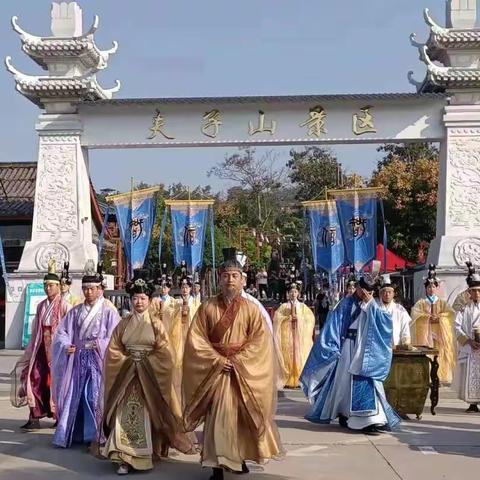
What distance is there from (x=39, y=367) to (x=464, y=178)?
9.29 m

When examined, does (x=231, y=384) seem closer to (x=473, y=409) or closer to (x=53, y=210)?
(x=473, y=409)

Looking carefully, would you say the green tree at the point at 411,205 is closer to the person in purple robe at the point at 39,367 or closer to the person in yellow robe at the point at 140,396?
the person in purple robe at the point at 39,367

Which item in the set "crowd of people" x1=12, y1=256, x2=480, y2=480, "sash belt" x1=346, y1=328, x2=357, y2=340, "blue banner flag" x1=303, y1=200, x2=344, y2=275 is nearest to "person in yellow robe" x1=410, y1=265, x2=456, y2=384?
"crowd of people" x1=12, y1=256, x2=480, y2=480

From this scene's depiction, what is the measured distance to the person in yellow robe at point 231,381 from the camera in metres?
5.62

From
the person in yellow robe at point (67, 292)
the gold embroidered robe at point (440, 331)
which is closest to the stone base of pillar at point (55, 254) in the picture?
the person in yellow robe at point (67, 292)

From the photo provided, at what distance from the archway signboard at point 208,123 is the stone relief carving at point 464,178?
18 mm

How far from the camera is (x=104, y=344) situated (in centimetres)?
721

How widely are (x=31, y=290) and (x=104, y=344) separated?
27.5 feet

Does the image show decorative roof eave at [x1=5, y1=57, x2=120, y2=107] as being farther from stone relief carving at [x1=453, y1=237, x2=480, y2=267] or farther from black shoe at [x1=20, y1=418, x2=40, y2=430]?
black shoe at [x1=20, y1=418, x2=40, y2=430]

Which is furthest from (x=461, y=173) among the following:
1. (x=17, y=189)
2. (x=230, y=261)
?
(x=17, y=189)

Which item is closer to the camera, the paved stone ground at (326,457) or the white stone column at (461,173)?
the paved stone ground at (326,457)

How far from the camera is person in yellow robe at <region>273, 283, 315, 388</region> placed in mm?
11547

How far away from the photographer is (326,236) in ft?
53.1

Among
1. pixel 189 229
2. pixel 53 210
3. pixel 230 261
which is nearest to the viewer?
pixel 230 261
